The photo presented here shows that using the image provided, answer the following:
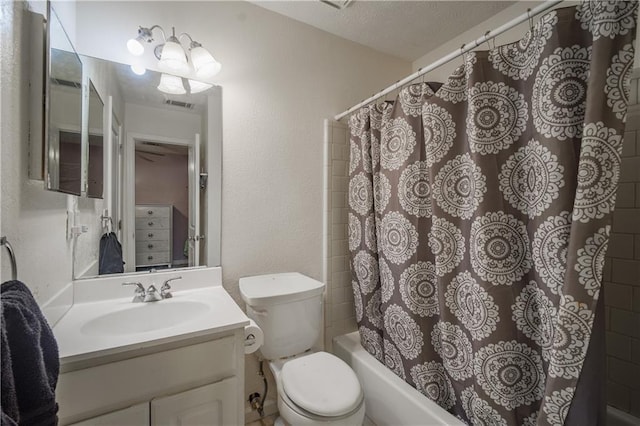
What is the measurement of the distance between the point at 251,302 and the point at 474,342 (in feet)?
3.07

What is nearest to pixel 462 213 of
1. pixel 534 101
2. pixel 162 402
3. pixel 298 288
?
pixel 534 101

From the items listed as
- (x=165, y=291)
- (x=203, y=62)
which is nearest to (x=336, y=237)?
(x=165, y=291)

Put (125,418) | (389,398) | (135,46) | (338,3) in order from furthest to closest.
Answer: (338,3) < (389,398) < (135,46) < (125,418)

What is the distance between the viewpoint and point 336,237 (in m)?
1.82

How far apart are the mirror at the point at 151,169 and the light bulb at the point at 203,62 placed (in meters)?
0.11

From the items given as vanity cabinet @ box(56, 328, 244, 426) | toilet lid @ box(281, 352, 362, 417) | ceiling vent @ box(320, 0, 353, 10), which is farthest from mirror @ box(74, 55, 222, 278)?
ceiling vent @ box(320, 0, 353, 10)

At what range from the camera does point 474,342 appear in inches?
40.3

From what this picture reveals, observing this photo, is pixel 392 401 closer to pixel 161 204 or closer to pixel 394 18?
pixel 161 204

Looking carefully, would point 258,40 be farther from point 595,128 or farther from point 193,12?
point 595,128

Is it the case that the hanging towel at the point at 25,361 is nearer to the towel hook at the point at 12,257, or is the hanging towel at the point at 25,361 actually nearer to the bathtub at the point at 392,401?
the towel hook at the point at 12,257

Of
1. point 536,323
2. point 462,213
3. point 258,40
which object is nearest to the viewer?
point 536,323

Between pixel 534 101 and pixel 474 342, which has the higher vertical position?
pixel 534 101

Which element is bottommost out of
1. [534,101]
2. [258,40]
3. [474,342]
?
[474,342]

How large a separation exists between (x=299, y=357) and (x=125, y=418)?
77 cm
